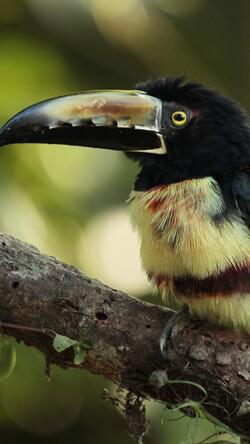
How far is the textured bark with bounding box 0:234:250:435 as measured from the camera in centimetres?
286

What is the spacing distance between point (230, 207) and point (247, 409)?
62 centimetres

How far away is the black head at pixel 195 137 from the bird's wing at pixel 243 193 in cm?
4

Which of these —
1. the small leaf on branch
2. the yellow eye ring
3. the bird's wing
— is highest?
the yellow eye ring

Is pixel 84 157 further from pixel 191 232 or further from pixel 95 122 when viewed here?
pixel 191 232

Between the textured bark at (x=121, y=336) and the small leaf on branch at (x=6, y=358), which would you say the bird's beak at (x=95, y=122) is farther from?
the small leaf on branch at (x=6, y=358)

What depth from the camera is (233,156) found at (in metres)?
3.06

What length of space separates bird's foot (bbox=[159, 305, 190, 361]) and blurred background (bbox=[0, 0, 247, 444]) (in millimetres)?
1283

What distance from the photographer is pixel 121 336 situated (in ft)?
9.54

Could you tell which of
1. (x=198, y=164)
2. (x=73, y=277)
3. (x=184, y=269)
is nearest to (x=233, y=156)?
(x=198, y=164)

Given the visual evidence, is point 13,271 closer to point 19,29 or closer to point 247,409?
point 247,409

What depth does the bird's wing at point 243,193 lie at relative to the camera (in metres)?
2.96

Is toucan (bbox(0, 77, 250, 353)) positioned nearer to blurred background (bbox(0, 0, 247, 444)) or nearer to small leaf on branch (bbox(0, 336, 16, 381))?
small leaf on branch (bbox(0, 336, 16, 381))

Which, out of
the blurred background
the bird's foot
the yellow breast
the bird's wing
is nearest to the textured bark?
the bird's foot

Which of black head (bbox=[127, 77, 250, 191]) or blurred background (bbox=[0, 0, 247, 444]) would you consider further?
blurred background (bbox=[0, 0, 247, 444])
